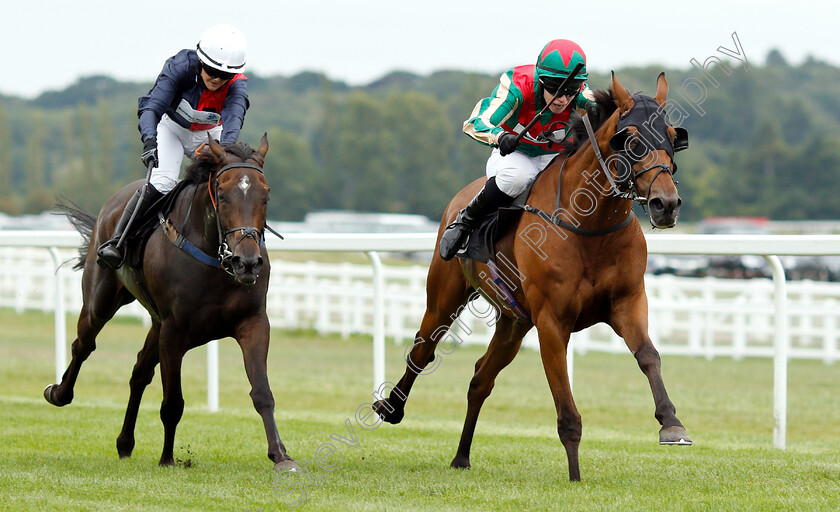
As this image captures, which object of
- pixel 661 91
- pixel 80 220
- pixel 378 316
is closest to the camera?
pixel 661 91

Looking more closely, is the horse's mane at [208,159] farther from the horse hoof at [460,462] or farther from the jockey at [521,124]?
the horse hoof at [460,462]

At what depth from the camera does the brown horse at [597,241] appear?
4488 millimetres

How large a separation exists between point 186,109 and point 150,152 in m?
0.34

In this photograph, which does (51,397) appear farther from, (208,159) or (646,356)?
(646,356)

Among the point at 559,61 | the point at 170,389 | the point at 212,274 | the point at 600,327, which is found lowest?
the point at 600,327

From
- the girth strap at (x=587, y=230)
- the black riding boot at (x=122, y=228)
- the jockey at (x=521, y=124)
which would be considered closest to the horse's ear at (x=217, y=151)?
the black riding boot at (x=122, y=228)

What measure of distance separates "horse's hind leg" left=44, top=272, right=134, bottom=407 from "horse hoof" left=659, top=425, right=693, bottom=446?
3.48m

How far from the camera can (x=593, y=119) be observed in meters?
5.09

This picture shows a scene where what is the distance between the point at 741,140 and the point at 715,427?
80359mm

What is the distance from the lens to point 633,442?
6.64 metres

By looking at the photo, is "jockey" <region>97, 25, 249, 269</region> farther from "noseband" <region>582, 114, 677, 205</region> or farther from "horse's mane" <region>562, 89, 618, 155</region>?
"noseband" <region>582, 114, 677, 205</region>

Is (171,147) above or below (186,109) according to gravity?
below

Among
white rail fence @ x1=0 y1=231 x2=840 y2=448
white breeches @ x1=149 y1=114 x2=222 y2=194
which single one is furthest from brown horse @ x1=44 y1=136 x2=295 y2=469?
white rail fence @ x1=0 y1=231 x2=840 y2=448

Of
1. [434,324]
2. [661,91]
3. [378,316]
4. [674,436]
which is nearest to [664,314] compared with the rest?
[378,316]
